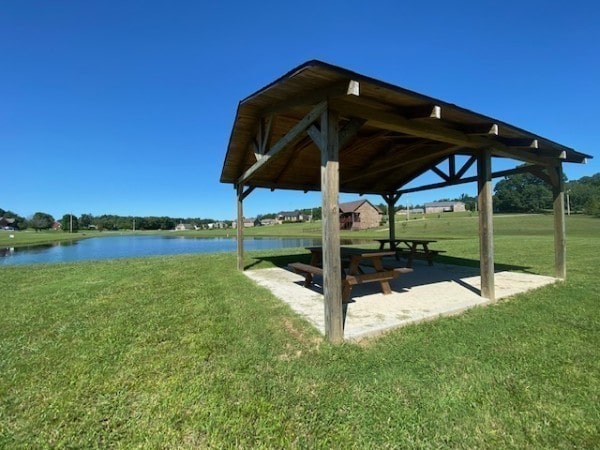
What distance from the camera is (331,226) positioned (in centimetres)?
332

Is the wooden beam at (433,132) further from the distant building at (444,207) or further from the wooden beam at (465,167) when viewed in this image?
the distant building at (444,207)

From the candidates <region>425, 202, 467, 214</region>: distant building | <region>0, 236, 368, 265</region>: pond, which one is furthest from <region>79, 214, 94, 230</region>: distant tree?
<region>425, 202, 467, 214</region>: distant building

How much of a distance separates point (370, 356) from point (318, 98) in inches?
115

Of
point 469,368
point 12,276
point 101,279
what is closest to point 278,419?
point 469,368

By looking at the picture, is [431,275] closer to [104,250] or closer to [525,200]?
[104,250]

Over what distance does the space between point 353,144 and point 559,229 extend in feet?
15.9

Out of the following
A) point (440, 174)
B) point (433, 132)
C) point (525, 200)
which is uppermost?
point (525, 200)

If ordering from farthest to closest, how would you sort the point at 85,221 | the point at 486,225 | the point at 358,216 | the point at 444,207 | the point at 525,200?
the point at 85,221 < the point at 444,207 < the point at 525,200 < the point at 358,216 < the point at 486,225

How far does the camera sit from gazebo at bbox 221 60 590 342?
3342mm

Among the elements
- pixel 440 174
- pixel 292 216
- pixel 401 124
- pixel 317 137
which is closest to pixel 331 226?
pixel 317 137

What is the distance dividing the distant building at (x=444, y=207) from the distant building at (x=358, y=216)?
4032 centimetres

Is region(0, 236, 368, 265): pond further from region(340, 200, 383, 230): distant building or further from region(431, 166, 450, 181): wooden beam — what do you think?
region(340, 200, 383, 230): distant building

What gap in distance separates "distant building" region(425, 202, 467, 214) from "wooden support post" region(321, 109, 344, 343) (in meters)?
90.7

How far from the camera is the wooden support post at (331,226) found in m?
3.32
